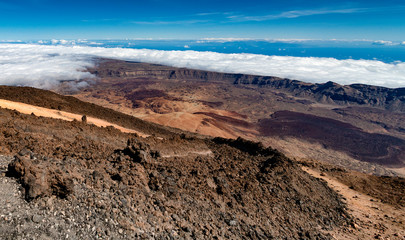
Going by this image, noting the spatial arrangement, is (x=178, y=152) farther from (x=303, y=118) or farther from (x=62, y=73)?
(x=62, y=73)

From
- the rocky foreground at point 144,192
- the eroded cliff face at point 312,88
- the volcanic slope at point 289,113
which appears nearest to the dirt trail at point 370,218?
the rocky foreground at point 144,192

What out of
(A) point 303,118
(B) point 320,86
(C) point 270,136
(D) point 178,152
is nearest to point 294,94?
(B) point 320,86

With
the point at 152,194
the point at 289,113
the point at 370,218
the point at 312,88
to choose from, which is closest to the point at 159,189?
the point at 152,194

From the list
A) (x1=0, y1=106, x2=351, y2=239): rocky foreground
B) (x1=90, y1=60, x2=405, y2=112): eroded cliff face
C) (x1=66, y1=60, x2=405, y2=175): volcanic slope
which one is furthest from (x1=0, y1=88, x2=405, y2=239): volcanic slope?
(x1=90, y1=60, x2=405, y2=112): eroded cliff face

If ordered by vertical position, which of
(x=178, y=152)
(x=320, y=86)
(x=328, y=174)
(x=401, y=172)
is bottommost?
(x=401, y=172)

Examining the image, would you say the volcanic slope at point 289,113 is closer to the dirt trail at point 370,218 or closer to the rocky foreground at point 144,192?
the dirt trail at point 370,218
